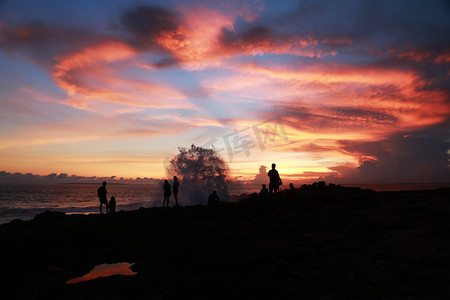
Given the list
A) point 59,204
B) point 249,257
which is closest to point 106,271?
point 249,257

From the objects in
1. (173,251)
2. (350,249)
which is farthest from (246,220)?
(350,249)

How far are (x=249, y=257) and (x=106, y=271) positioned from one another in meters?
3.87

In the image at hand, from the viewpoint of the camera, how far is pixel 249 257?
22.4 ft

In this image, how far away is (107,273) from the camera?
6.91 metres

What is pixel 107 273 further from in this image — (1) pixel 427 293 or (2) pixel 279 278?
(1) pixel 427 293

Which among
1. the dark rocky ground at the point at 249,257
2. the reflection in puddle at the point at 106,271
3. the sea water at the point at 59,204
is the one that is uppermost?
the dark rocky ground at the point at 249,257

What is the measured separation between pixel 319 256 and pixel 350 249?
974mm

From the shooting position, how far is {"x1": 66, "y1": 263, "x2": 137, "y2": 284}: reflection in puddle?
6.63 m

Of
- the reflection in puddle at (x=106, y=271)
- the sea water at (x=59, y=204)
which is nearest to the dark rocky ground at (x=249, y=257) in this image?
the reflection in puddle at (x=106, y=271)

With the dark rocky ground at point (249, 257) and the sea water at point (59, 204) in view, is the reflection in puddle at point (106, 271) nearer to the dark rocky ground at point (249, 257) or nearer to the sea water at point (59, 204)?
the dark rocky ground at point (249, 257)

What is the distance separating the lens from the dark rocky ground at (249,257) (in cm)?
497

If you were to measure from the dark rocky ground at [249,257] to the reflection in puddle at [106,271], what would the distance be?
0.23 meters

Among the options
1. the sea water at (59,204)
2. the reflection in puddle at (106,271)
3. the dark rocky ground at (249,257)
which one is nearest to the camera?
the dark rocky ground at (249,257)

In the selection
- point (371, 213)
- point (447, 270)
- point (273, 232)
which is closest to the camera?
point (447, 270)
